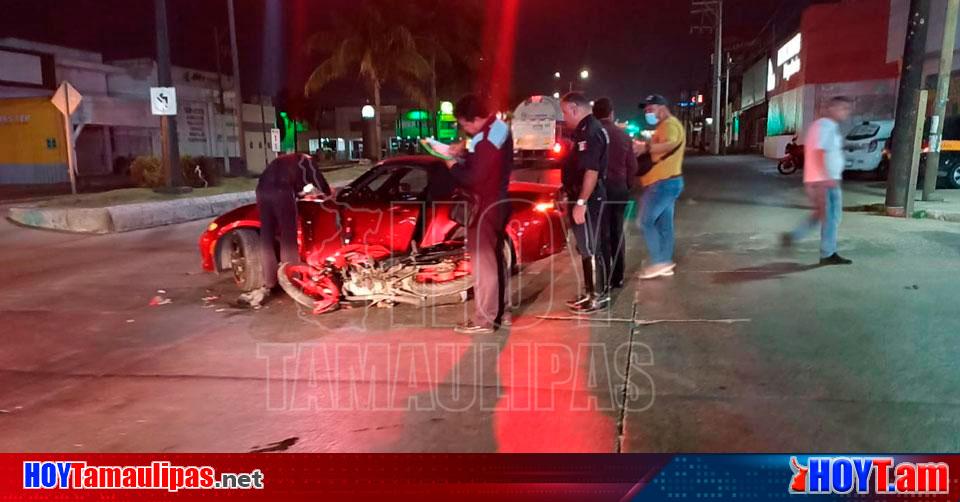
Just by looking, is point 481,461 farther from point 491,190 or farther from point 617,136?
point 617,136

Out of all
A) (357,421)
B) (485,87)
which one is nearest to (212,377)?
(357,421)

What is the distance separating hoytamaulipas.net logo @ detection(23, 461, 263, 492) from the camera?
3303mm

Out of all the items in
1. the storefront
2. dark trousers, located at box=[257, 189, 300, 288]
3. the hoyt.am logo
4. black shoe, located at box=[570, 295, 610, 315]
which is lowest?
the hoyt.am logo

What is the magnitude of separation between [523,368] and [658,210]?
108 inches

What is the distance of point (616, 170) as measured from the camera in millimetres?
6434

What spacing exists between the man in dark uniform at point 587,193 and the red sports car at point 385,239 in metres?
1.02

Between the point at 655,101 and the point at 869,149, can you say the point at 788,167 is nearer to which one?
the point at 869,149

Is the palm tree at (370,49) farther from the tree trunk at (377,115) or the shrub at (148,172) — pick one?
the shrub at (148,172)

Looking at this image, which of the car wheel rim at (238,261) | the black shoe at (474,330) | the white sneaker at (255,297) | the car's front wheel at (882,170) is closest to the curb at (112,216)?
the car wheel rim at (238,261)

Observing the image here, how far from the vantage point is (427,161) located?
7.13 meters

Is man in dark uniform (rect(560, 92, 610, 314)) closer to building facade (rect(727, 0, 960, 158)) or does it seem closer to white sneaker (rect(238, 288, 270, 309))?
white sneaker (rect(238, 288, 270, 309))

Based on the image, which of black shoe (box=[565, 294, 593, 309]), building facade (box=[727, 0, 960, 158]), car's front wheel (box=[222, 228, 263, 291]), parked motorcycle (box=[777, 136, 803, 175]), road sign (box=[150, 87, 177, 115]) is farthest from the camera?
building facade (box=[727, 0, 960, 158])

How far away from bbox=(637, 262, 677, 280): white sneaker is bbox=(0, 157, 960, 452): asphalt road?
6.0 inches

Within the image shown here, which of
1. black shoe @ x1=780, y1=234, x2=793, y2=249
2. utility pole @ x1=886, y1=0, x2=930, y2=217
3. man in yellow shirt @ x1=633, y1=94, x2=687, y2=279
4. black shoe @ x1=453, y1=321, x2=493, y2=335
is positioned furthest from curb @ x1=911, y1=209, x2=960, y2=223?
black shoe @ x1=453, y1=321, x2=493, y2=335
